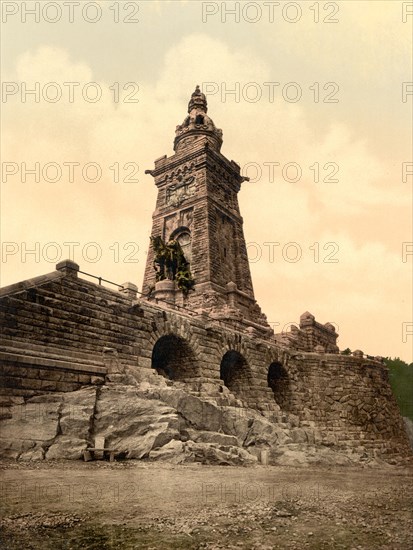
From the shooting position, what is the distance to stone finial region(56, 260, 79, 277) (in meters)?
13.9

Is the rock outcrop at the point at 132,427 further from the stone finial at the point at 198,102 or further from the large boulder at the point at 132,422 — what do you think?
the stone finial at the point at 198,102

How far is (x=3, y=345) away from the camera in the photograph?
1148 centimetres

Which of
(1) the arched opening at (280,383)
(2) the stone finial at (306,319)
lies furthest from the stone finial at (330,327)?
(1) the arched opening at (280,383)

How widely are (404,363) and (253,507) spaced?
1924 inches

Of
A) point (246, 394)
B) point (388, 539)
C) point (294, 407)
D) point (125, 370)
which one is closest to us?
point (388, 539)

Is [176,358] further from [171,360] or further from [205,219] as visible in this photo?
[205,219]

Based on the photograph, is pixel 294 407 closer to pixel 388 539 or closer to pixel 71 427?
pixel 71 427

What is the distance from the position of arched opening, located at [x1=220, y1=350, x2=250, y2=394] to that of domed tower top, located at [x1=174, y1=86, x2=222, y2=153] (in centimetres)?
2051

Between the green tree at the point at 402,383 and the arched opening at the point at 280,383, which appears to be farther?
the green tree at the point at 402,383

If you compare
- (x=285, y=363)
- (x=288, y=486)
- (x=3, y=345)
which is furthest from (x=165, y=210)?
(x=288, y=486)

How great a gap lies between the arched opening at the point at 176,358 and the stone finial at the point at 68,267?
557 centimetres

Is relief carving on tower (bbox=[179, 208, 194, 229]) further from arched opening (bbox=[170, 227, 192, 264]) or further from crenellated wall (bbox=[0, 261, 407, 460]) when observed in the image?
crenellated wall (bbox=[0, 261, 407, 460])

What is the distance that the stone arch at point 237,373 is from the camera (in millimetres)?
21859

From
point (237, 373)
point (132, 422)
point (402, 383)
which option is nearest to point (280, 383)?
point (237, 373)
